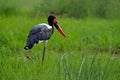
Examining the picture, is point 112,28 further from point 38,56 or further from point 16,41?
point 38,56

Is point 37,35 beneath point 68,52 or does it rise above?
above

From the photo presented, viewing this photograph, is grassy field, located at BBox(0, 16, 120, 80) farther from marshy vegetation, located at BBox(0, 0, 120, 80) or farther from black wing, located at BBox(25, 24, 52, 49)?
black wing, located at BBox(25, 24, 52, 49)

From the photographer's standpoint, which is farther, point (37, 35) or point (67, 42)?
point (67, 42)

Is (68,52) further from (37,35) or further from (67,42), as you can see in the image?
(37,35)

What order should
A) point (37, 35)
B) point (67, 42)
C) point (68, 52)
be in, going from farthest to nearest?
point (67, 42), point (68, 52), point (37, 35)

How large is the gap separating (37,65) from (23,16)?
4870 millimetres

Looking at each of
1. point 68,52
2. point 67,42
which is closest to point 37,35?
point 68,52

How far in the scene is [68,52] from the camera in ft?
24.6

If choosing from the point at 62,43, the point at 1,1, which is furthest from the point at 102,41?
the point at 1,1

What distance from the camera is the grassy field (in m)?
5.51

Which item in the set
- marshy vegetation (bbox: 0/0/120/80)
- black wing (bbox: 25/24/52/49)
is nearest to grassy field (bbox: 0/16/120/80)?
marshy vegetation (bbox: 0/0/120/80)

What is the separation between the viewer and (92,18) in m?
11.3

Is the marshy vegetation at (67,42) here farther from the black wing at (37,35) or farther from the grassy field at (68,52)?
the black wing at (37,35)

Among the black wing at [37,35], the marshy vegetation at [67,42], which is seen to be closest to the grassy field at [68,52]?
the marshy vegetation at [67,42]
